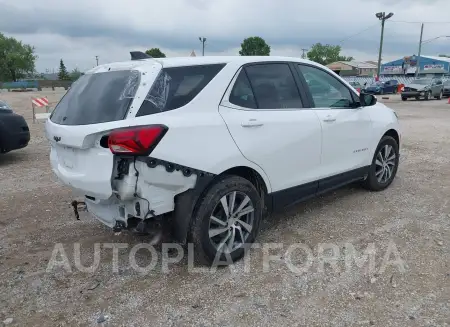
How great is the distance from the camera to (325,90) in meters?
4.37

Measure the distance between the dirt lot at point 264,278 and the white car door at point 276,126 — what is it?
0.65 metres

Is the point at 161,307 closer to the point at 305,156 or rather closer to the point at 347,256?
the point at 347,256

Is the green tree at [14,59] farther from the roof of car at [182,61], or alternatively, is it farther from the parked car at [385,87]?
the roof of car at [182,61]

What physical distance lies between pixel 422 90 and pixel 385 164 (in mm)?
23886

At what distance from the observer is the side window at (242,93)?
3438 mm

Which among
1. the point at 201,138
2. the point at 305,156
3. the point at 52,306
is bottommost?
the point at 52,306

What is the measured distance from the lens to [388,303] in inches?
115

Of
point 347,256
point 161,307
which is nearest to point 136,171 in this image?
point 161,307

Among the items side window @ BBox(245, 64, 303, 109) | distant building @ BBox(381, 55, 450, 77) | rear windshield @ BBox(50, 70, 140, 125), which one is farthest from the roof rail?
distant building @ BBox(381, 55, 450, 77)

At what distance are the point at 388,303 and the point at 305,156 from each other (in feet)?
5.08

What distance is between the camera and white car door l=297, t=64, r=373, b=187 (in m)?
4.19

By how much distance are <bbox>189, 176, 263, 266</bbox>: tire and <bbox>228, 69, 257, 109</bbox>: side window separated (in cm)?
64

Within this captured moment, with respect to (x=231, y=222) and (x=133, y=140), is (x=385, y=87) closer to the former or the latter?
(x=231, y=222)

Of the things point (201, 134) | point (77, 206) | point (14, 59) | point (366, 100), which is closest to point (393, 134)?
point (366, 100)
